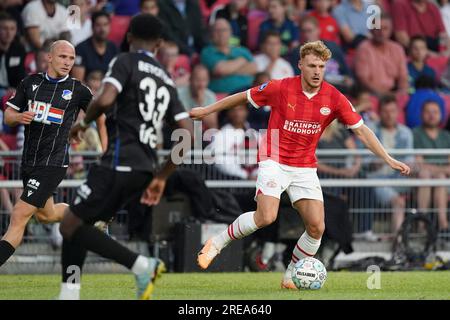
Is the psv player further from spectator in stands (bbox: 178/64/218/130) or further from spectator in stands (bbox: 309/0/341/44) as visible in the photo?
spectator in stands (bbox: 309/0/341/44)

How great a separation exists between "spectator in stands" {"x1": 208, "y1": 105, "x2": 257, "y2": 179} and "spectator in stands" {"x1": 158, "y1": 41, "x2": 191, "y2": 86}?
1341 millimetres

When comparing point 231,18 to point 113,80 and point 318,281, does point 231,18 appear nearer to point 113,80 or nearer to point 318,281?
point 318,281

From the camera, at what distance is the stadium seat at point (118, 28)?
18234mm

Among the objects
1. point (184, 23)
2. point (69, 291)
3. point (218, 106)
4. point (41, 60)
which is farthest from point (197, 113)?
point (184, 23)

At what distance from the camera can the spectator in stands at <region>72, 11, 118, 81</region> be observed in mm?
17203

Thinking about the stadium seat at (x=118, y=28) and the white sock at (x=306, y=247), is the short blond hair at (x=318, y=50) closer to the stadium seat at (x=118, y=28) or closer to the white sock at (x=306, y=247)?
the white sock at (x=306, y=247)

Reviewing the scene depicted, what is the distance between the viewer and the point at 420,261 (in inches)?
609

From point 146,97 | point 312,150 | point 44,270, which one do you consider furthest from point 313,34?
point 146,97

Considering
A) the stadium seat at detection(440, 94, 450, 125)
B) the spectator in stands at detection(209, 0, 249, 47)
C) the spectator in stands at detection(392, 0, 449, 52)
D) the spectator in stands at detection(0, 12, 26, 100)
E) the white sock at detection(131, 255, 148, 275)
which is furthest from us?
the spectator in stands at detection(392, 0, 449, 52)

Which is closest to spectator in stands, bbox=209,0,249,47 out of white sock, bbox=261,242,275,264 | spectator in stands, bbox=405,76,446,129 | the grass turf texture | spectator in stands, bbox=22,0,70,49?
spectator in stands, bbox=22,0,70,49

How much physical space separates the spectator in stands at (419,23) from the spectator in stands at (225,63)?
3433 millimetres

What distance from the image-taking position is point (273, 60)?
18.6m

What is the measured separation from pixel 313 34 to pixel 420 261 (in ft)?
16.4

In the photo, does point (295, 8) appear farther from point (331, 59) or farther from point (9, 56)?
point (9, 56)
